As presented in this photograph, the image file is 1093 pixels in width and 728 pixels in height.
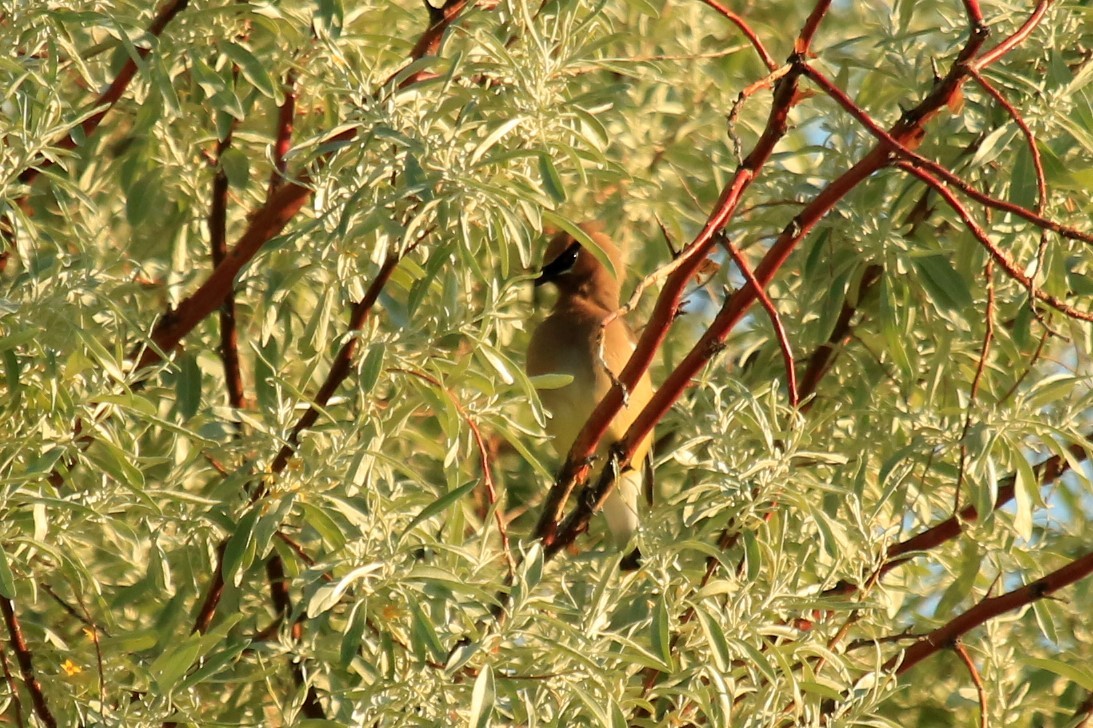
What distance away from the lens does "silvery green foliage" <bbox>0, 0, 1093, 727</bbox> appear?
2.51m

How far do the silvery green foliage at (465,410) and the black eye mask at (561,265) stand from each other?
138 centimetres

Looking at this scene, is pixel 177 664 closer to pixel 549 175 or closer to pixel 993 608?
pixel 549 175

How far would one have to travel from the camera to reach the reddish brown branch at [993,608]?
2.82m

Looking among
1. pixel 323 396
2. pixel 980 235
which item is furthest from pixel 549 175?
pixel 980 235

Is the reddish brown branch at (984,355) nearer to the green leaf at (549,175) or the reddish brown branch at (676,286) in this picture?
the reddish brown branch at (676,286)

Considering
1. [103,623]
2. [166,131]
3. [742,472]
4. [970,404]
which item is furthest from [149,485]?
[970,404]

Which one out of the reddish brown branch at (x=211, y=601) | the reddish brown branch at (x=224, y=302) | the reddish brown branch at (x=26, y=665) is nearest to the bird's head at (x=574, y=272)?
the reddish brown branch at (x=224, y=302)

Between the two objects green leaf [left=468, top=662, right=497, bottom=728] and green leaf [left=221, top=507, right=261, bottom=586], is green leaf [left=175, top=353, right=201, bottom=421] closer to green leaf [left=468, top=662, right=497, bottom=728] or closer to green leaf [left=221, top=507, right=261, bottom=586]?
green leaf [left=221, top=507, right=261, bottom=586]

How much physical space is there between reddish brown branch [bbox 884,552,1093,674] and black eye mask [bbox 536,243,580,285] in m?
2.17

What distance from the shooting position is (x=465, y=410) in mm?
2762

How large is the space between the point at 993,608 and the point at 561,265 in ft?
7.53

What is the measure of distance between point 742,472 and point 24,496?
1108mm

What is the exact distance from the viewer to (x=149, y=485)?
2900 millimetres

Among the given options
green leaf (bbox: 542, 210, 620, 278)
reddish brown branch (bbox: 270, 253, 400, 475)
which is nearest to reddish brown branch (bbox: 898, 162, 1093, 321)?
green leaf (bbox: 542, 210, 620, 278)
